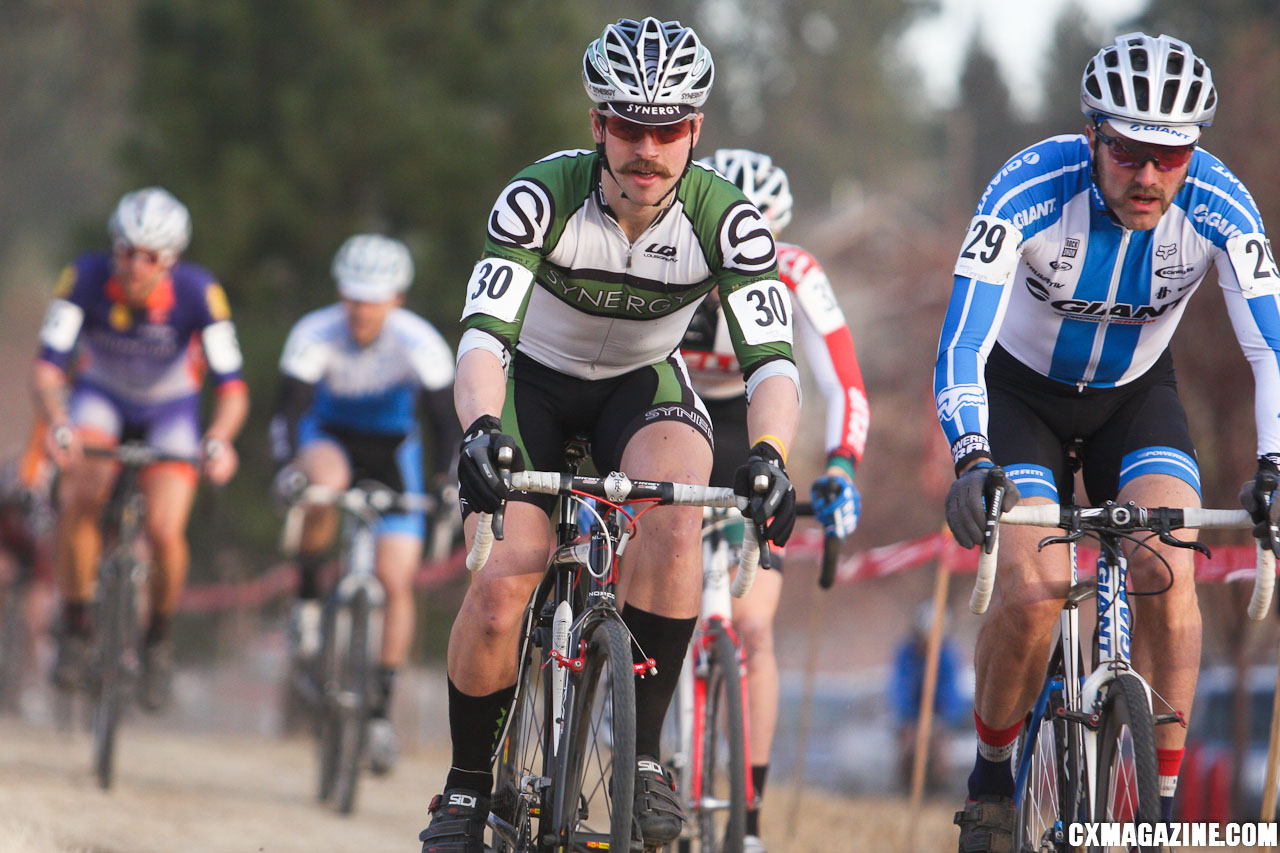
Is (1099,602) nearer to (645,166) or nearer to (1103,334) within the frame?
(1103,334)

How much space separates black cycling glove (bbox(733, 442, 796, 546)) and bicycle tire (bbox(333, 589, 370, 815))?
4.44m

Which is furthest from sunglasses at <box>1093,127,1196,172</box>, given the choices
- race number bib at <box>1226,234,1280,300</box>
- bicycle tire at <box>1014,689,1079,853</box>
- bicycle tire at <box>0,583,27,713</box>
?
bicycle tire at <box>0,583,27,713</box>

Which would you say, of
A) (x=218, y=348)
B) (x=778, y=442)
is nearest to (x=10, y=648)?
(x=218, y=348)

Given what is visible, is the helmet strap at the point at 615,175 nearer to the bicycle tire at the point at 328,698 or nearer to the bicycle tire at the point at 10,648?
the bicycle tire at the point at 328,698

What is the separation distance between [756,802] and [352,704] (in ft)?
9.95

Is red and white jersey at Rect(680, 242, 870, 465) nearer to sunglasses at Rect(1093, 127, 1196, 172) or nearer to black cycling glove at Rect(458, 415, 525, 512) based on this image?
sunglasses at Rect(1093, 127, 1196, 172)

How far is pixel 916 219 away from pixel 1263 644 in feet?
117

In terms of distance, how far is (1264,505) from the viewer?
3889 millimetres

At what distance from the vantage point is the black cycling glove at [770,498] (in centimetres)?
393

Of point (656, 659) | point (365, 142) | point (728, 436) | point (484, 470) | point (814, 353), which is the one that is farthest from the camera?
point (365, 142)

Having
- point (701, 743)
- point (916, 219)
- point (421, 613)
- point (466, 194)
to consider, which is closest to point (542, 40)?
point (466, 194)

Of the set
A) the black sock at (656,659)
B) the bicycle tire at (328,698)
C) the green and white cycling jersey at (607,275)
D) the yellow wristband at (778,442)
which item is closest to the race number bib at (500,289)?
the green and white cycling jersey at (607,275)

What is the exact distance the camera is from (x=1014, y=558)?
4.42 metres

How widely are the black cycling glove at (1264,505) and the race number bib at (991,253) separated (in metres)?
0.93
